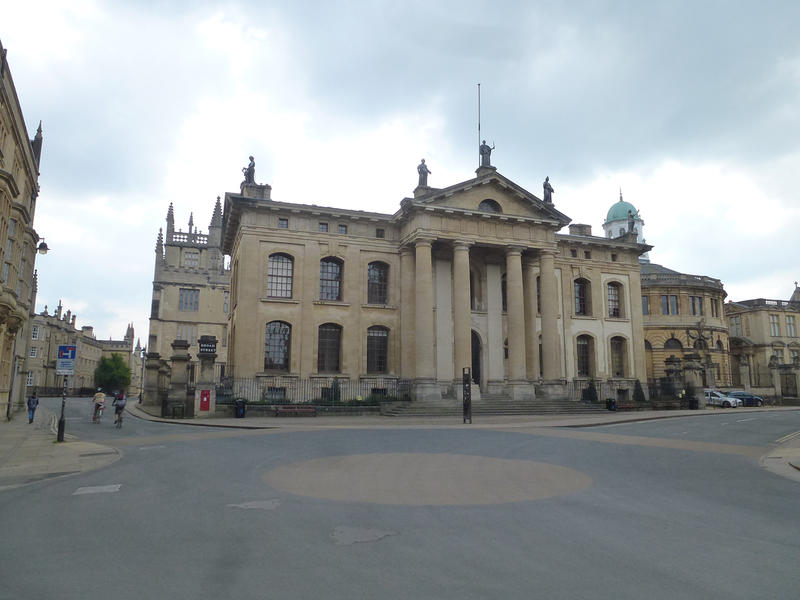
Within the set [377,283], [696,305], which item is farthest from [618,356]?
[696,305]

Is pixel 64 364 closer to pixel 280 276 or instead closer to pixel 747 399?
pixel 280 276

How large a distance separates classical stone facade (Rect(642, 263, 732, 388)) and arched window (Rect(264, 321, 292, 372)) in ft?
127

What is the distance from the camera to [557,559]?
18.4 ft

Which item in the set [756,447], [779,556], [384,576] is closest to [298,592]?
[384,576]

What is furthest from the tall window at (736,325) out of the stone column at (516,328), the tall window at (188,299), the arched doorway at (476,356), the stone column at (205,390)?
the stone column at (205,390)

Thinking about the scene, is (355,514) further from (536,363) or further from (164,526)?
(536,363)

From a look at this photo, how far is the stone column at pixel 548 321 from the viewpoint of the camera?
37031 millimetres

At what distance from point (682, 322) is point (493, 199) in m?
32.2

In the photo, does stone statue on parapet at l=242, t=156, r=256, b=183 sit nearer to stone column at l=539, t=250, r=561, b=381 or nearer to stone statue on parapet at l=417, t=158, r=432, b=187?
stone statue on parapet at l=417, t=158, r=432, b=187

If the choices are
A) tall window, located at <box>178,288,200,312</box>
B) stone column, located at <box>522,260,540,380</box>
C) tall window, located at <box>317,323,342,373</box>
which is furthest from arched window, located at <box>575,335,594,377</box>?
tall window, located at <box>178,288,200,312</box>

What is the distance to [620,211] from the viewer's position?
93750 mm

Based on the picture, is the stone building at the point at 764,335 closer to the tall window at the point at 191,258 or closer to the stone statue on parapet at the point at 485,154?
the stone statue on parapet at the point at 485,154

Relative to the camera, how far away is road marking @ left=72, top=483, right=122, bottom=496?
9336 millimetres

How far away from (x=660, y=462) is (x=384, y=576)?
9961mm
